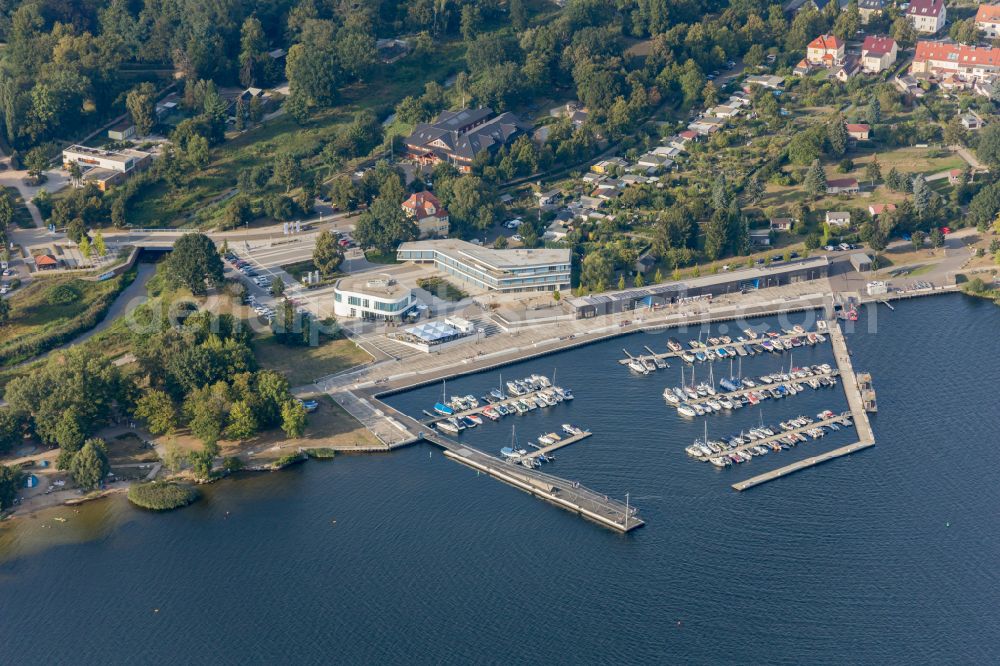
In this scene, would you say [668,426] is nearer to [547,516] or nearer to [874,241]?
[547,516]

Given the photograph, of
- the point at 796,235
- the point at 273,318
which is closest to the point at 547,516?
the point at 273,318

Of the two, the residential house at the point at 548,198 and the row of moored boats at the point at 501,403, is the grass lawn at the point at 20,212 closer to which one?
the residential house at the point at 548,198

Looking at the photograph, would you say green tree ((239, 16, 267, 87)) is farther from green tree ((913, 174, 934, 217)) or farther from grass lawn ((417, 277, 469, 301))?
green tree ((913, 174, 934, 217))

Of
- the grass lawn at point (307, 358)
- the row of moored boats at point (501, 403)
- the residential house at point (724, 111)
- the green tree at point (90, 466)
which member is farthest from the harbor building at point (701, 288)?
the green tree at point (90, 466)

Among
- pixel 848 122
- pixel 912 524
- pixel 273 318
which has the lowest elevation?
pixel 912 524

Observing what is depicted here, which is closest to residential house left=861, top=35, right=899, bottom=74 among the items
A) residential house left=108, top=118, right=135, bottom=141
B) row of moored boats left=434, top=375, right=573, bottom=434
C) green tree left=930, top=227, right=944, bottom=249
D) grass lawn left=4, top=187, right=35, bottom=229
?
green tree left=930, top=227, right=944, bottom=249

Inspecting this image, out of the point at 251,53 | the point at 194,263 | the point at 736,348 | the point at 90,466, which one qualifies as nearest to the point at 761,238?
the point at 736,348
